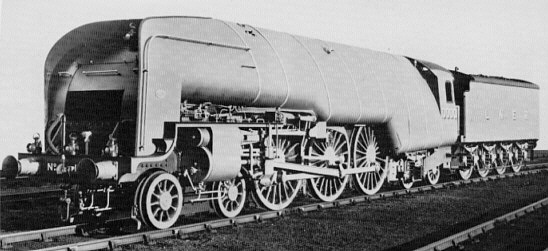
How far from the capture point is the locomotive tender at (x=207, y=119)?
344 inches

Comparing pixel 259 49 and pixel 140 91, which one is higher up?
pixel 259 49

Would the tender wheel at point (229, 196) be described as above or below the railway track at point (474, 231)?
above

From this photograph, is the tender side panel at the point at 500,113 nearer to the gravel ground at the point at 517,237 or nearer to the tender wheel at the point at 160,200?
the gravel ground at the point at 517,237

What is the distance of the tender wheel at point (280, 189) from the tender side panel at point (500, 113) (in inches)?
314

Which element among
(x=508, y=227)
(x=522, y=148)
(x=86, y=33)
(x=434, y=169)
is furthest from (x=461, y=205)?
(x=522, y=148)

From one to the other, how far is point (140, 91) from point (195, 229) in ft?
7.37

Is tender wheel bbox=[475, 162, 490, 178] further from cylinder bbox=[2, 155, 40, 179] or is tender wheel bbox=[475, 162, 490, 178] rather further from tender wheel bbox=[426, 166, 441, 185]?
cylinder bbox=[2, 155, 40, 179]

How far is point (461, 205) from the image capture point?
12.5 m

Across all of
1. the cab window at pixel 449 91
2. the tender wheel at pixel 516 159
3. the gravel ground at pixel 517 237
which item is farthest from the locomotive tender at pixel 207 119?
the tender wheel at pixel 516 159

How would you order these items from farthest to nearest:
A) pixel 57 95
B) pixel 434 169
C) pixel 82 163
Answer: pixel 434 169, pixel 57 95, pixel 82 163

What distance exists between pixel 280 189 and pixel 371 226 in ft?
8.41

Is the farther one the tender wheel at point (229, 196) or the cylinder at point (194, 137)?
the tender wheel at point (229, 196)

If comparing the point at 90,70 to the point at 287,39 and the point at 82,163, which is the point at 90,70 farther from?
the point at 287,39

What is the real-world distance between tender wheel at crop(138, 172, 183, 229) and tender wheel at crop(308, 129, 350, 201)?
4026 mm
